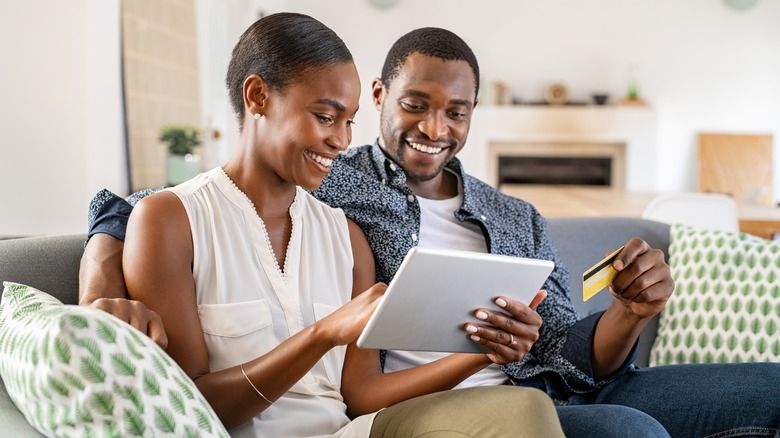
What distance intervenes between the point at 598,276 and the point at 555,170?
7.62 meters

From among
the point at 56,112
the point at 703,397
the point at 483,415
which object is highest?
the point at 56,112

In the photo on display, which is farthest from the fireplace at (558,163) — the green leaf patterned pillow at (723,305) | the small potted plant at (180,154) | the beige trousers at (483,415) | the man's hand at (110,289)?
the beige trousers at (483,415)

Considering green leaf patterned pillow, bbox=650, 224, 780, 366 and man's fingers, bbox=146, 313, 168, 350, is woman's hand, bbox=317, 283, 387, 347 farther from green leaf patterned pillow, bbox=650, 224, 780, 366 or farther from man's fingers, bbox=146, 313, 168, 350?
green leaf patterned pillow, bbox=650, 224, 780, 366

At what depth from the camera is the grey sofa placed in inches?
57.4

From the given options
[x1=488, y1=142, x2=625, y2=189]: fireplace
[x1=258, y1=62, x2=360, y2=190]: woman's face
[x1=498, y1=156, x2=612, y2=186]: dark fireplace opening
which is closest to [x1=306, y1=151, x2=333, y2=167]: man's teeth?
[x1=258, y1=62, x2=360, y2=190]: woman's face

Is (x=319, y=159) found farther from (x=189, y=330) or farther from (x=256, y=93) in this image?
(x=189, y=330)

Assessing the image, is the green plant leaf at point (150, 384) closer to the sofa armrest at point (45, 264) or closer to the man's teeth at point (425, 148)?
the sofa armrest at point (45, 264)

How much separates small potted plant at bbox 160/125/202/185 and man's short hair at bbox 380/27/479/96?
9.36 feet

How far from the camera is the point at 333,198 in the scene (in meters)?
1.76

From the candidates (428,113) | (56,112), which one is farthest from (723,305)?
(56,112)

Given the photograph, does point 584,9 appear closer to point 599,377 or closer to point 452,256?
point 599,377

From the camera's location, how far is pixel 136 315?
1.14 meters

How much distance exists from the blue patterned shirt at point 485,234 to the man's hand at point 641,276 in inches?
8.7

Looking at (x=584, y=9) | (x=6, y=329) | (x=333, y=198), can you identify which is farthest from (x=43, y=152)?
(x=584, y=9)
